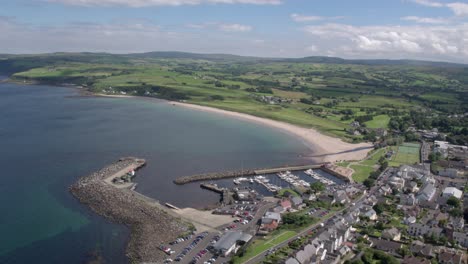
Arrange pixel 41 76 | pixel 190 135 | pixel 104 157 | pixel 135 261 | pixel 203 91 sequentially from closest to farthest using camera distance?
1. pixel 135 261
2. pixel 104 157
3. pixel 190 135
4. pixel 203 91
5. pixel 41 76

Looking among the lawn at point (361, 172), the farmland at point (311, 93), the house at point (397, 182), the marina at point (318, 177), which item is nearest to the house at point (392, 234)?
the house at point (397, 182)

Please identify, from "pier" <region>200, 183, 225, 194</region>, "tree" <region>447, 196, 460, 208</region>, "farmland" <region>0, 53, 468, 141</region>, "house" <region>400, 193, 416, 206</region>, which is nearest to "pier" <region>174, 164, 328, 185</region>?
"pier" <region>200, 183, 225, 194</region>

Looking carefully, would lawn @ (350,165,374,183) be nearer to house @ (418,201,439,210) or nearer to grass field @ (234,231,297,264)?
house @ (418,201,439,210)

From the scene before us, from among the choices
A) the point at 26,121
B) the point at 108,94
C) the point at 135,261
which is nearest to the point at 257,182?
the point at 135,261

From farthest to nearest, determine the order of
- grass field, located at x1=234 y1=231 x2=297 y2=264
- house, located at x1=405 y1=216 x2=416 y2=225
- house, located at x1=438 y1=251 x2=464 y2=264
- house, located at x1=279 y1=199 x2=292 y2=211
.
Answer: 1. house, located at x1=279 y1=199 x2=292 y2=211
2. house, located at x1=405 y1=216 x2=416 y2=225
3. grass field, located at x1=234 y1=231 x2=297 y2=264
4. house, located at x1=438 y1=251 x2=464 y2=264

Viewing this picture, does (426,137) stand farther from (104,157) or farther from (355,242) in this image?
(104,157)
